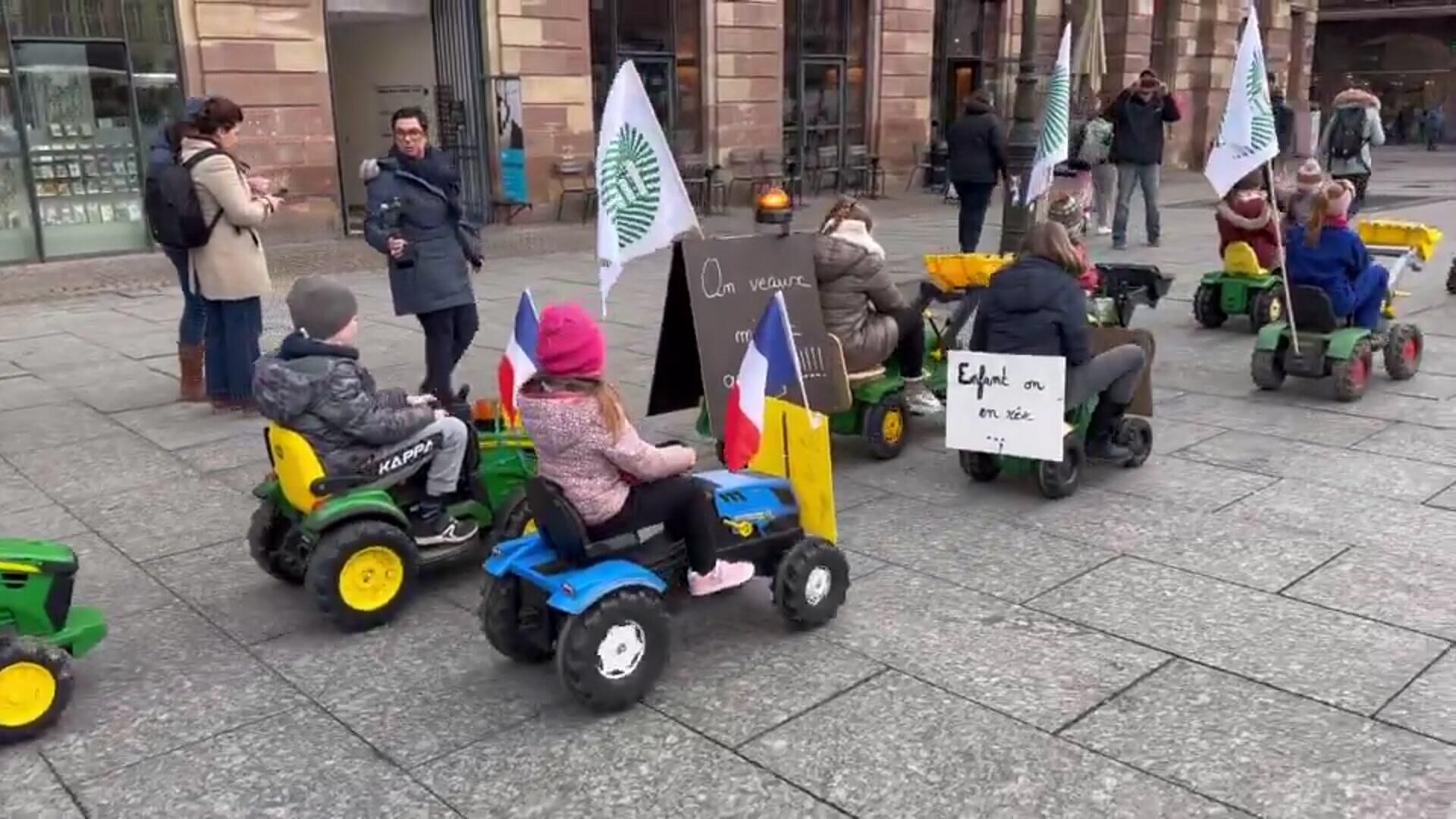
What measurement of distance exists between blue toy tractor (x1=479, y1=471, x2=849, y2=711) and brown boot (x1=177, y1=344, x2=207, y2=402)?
4265 millimetres

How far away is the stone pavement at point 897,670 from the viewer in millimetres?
3248

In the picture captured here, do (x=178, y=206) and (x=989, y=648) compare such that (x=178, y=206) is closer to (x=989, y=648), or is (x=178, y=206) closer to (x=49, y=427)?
(x=49, y=427)

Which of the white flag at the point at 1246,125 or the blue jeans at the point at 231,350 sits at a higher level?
the white flag at the point at 1246,125

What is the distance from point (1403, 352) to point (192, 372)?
7383 millimetres

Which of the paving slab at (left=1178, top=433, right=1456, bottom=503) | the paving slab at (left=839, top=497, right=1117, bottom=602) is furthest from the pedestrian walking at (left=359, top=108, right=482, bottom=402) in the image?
the paving slab at (left=1178, top=433, right=1456, bottom=503)

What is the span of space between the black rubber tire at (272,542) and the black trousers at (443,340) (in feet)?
6.75

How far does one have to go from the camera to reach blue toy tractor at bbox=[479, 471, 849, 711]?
357 cm

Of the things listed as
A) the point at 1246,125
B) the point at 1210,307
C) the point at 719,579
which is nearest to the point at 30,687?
the point at 719,579

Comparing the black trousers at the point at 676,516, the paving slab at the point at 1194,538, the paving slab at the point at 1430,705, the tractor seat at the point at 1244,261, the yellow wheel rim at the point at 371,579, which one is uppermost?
the tractor seat at the point at 1244,261

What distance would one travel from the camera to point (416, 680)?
154 inches

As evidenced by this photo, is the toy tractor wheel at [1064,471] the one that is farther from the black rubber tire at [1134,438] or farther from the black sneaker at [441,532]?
the black sneaker at [441,532]

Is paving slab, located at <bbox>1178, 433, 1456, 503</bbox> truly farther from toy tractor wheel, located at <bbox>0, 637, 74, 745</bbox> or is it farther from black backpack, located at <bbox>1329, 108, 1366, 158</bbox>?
black backpack, located at <bbox>1329, 108, 1366, 158</bbox>

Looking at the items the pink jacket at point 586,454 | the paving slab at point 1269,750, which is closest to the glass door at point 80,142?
the pink jacket at point 586,454

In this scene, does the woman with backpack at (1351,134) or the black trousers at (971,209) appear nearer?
the black trousers at (971,209)
